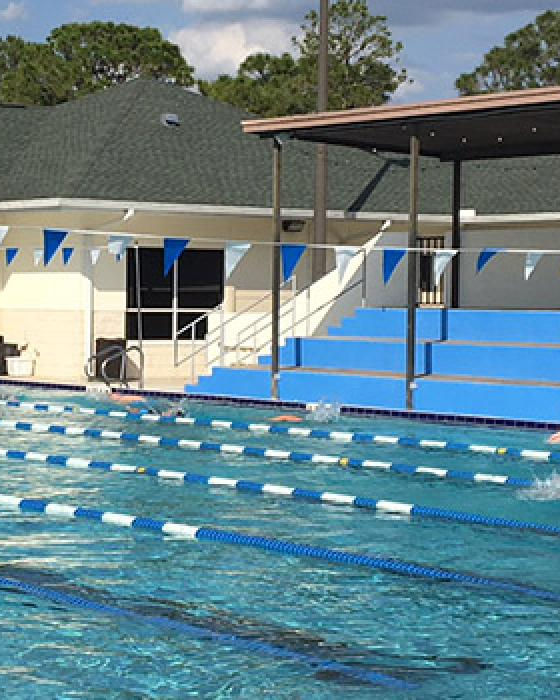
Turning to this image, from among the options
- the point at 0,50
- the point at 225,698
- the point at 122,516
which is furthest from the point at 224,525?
the point at 0,50

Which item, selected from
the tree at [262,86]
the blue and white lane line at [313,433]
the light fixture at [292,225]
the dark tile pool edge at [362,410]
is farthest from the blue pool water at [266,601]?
the tree at [262,86]

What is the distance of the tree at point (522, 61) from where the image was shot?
2448 inches

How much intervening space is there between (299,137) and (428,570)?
452 inches

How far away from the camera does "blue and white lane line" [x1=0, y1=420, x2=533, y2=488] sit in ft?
42.6

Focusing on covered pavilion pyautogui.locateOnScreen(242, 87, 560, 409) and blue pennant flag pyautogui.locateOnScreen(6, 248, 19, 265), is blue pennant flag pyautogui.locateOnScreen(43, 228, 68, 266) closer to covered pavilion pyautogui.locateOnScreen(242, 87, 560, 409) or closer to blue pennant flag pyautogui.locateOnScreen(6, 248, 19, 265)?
covered pavilion pyautogui.locateOnScreen(242, 87, 560, 409)

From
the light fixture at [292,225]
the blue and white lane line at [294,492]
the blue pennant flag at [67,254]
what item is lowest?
the blue and white lane line at [294,492]

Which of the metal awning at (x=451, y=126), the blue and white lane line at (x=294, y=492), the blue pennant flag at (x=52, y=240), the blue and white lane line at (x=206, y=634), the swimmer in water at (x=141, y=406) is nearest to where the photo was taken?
the blue and white lane line at (x=206, y=634)

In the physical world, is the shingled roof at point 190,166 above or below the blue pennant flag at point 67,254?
above

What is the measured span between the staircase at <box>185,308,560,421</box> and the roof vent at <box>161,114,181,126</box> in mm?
6843

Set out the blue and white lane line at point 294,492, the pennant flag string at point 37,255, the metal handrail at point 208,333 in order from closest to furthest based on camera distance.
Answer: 1. the blue and white lane line at point 294,492
2. the metal handrail at point 208,333
3. the pennant flag string at point 37,255

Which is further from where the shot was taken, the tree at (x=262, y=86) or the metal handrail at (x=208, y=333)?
the tree at (x=262, y=86)

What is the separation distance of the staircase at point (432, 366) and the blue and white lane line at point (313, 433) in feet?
6.76

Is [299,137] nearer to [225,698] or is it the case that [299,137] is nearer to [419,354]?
[419,354]

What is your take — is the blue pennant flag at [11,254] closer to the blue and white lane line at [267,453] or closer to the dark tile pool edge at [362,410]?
the dark tile pool edge at [362,410]
